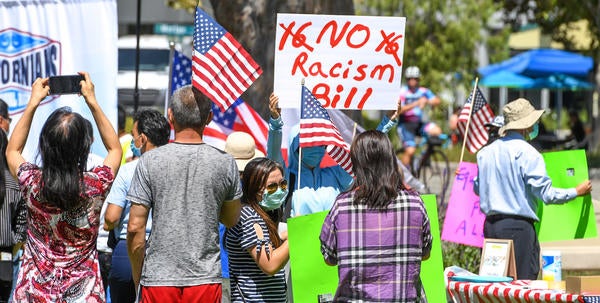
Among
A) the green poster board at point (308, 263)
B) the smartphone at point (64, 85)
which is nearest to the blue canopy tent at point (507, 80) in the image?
the green poster board at point (308, 263)

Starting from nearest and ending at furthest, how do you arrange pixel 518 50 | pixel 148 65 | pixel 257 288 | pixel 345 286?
pixel 345 286
pixel 257 288
pixel 148 65
pixel 518 50

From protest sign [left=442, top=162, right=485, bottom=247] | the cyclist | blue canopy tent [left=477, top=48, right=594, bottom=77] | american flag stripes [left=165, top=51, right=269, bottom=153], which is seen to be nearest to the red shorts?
protest sign [left=442, top=162, right=485, bottom=247]

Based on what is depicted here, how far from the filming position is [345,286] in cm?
586

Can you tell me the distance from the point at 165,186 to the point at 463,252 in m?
5.69

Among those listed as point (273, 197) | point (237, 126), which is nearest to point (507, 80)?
point (237, 126)

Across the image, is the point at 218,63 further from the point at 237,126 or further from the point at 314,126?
the point at 237,126

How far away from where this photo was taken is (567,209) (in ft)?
30.8

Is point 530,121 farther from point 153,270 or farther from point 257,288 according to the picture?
point 153,270

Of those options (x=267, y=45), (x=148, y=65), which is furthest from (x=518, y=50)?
(x=267, y=45)

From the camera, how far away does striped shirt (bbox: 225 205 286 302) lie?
6395 millimetres

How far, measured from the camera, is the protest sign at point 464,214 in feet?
33.6

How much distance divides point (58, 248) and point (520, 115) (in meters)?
4.13

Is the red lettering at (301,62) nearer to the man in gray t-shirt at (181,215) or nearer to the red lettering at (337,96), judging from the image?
the red lettering at (337,96)

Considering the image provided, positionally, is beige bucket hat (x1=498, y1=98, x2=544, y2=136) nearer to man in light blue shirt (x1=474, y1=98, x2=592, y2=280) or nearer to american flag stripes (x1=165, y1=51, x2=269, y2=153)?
man in light blue shirt (x1=474, y1=98, x2=592, y2=280)
